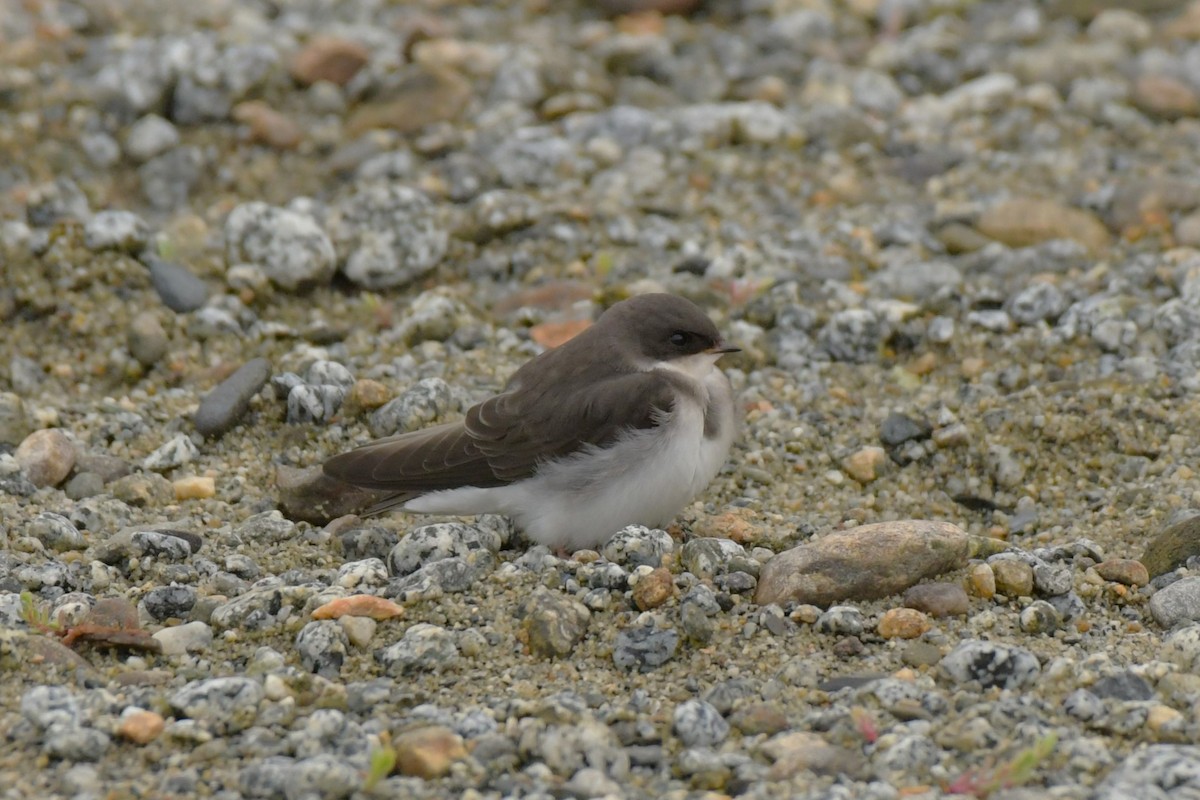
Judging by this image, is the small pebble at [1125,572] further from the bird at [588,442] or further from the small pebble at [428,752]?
the small pebble at [428,752]

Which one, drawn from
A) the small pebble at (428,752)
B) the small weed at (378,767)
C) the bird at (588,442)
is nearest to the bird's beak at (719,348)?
the bird at (588,442)

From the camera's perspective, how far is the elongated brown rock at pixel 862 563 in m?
5.09

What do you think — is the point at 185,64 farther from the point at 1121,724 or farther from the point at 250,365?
the point at 1121,724

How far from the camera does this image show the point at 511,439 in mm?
6086

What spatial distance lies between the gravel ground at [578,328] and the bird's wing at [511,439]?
0.20 metres

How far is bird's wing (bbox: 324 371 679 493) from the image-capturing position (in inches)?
234

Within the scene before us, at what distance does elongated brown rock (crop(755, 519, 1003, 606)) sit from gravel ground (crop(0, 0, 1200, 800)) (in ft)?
0.05

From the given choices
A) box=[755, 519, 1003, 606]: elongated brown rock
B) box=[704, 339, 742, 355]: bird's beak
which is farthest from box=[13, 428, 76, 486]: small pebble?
box=[755, 519, 1003, 606]: elongated brown rock

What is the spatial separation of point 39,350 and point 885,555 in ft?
14.0

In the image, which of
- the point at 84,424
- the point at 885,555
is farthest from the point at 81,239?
the point at 885,555

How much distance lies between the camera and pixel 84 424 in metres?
6.68

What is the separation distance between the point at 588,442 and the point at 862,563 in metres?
1.31

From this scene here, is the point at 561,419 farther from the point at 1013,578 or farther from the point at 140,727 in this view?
the point at 140,727

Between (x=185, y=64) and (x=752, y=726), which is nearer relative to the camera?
(x=752, y=726)
